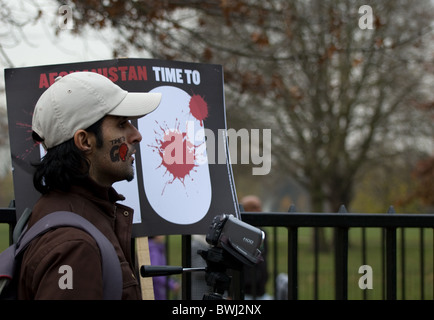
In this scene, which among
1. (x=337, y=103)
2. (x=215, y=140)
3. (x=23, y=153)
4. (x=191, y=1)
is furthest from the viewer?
(x=337, y=103)

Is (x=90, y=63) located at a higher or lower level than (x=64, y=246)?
higher

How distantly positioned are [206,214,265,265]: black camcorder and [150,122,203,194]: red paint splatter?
72 centimetres

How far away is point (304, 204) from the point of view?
68.8 metres

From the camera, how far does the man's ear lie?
2.12m

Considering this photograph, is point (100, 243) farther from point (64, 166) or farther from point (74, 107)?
point (74, 107)

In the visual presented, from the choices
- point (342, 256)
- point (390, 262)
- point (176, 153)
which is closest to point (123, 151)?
point (176, 153)

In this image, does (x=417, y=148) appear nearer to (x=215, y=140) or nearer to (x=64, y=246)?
(x=215, y=140)

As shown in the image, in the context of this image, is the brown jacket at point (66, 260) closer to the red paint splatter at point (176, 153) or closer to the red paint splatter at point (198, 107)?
A: the red paint splatter at point (176, 153)

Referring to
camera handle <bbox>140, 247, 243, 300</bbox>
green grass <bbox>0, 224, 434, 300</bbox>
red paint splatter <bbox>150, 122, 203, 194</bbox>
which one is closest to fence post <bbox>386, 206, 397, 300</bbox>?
green grass <bbox>0, 224, 434, 300</bbox>

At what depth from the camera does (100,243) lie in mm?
1874

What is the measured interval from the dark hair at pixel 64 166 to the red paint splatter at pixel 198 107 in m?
0.87

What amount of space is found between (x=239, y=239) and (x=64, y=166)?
0.67m

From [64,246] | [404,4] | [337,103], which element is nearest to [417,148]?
[337,103]
